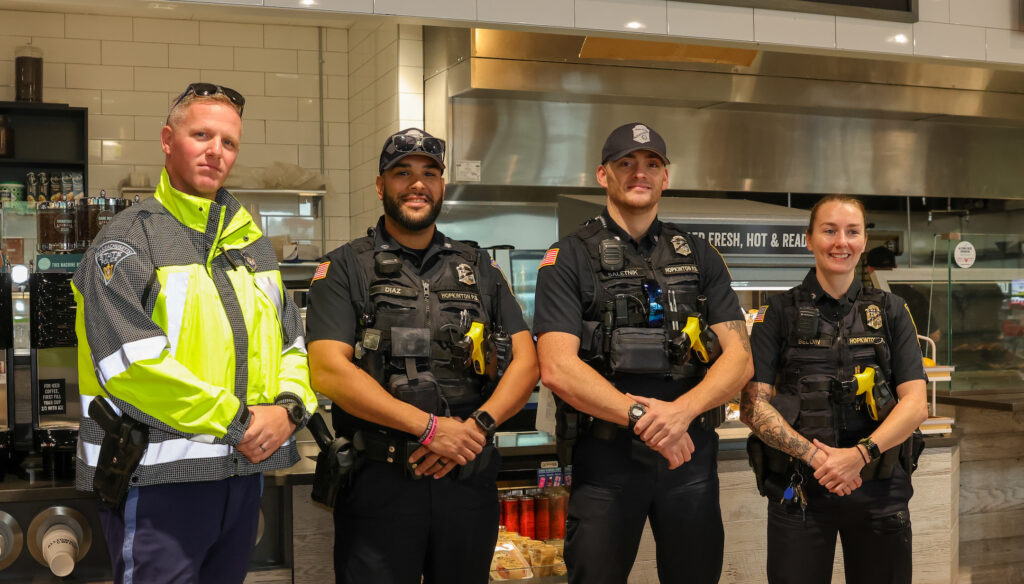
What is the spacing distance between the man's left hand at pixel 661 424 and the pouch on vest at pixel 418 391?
0.52 metres

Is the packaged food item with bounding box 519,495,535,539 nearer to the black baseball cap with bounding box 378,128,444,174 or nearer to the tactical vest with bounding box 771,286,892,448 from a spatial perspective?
the tactical vest with bounding box 771,286,892,448

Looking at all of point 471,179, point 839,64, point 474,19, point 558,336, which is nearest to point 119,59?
point 471,179

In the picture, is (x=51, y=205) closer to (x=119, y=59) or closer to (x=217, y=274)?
(x=217, y=274)

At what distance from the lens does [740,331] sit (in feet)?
9.22

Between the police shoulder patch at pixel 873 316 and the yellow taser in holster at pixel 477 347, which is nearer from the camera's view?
the yellow taser in holster at pixel 477 347

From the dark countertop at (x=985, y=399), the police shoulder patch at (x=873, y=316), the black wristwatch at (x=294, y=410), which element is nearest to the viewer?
the black wristwatch at (x=294, y=410)

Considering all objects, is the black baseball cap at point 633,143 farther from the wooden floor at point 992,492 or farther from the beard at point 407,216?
the wooden floor at point 992,492

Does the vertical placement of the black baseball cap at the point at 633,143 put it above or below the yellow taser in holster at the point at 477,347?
above

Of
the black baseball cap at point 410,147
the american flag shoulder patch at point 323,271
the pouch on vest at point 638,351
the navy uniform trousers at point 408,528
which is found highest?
the black baseball cap at point 410,147

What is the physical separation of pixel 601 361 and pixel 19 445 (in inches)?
68.1

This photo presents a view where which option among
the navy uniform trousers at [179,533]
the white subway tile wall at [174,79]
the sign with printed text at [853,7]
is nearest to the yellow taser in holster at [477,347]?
the navy uniform trousers at [179,533]

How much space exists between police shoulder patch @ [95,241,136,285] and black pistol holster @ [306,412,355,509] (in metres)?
0.66

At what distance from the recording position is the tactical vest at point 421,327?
8.35 ft

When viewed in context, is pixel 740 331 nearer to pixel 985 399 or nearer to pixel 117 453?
pixel 117 453
